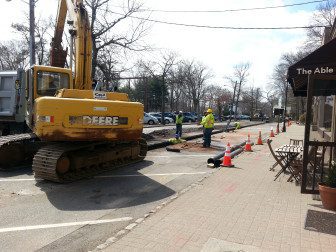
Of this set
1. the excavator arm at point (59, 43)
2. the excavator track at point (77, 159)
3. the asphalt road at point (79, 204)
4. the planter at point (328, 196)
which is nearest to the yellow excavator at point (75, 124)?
the excavator track at point (77, 159)

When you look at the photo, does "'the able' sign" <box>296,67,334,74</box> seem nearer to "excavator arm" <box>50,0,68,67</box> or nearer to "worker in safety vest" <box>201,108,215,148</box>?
"excavator arm" <box>50,0,68,67</box>

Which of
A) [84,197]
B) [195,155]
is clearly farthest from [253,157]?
[84,197]

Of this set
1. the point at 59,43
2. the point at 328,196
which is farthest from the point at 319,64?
the point at 59,43

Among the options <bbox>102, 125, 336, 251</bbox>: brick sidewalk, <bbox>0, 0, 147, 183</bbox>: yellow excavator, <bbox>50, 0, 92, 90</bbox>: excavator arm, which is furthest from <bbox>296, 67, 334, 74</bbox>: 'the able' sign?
<bbox>50, 0, 92, 90</bbox>: excavator arm

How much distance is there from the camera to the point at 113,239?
472 centimetres

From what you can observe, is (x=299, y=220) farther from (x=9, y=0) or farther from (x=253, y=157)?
(x=9, y=0)

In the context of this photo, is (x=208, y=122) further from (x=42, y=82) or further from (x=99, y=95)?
(x=42, y=82)

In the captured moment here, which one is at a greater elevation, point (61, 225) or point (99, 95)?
point (99, 95)

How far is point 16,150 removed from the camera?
9.70 metres

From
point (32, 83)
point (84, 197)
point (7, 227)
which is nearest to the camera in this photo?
point (7, 227)

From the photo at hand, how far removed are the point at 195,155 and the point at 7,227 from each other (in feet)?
29.7

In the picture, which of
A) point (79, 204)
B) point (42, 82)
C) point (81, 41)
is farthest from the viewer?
point (81, 41)

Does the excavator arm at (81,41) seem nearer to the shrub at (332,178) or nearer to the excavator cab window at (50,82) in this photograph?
the excavator cab window at (50,82)

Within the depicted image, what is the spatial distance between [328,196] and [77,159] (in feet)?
18.1
